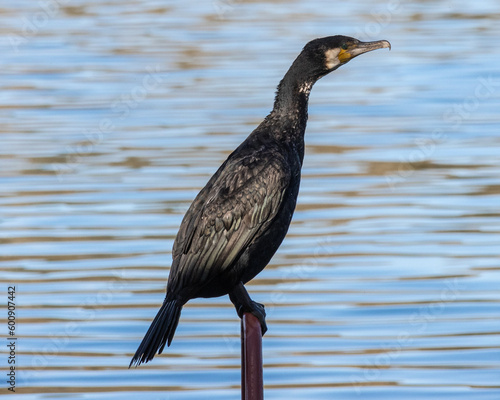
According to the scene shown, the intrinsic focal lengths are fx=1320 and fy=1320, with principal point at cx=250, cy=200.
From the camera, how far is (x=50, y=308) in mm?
9000

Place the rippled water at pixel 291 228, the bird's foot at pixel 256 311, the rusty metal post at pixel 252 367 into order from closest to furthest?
1. the rusty metal post at pixel 252 367
2. the bird's foot at pixel 256 311
3. the rippled water at pixel 291 228

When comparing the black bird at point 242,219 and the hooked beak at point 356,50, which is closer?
the black bird at point 242,219

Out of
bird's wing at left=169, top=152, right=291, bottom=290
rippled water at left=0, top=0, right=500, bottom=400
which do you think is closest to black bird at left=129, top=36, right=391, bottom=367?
bird's wing at left=169, top=152, right=291, bottom=290

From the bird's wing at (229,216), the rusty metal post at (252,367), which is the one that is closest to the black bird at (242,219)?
the bird's wing at (229,216)

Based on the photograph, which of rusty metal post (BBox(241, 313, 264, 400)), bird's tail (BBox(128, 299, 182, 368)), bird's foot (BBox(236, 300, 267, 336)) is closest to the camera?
rusty metal post (BBox(241, 313, 264, 400))

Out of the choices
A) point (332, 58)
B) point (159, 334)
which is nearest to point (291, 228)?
point (332, 58)

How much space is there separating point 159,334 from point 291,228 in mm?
5493

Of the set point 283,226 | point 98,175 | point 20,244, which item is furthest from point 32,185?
point 283,226

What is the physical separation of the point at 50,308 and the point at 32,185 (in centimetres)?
337

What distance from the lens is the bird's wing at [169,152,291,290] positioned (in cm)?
549

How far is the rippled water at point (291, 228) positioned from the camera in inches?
318

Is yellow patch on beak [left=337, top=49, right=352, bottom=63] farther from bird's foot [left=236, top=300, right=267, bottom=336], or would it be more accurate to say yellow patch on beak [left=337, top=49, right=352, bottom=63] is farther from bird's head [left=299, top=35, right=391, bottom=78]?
bird's foot [left=236, top=300, right=267, bottom=336]

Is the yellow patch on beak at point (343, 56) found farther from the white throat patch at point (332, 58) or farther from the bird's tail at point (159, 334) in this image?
the bird's tail at point (159, 334)

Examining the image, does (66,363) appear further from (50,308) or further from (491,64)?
(491,64)
